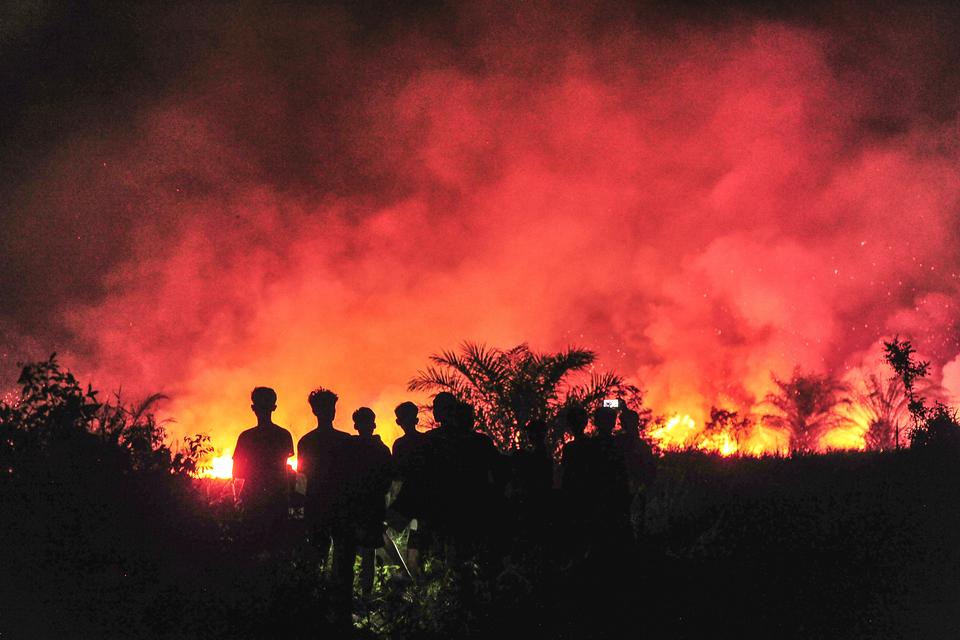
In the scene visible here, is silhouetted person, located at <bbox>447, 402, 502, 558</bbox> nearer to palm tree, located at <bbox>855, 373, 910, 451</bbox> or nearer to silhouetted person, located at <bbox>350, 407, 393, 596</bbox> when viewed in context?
silhouetted person, located at <bbox>350, 407, 393, 596</bbox>

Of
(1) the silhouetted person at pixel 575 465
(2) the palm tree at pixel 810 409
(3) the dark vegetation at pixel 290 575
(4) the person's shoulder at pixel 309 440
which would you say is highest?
(2) the palm tree at pixel 810 409

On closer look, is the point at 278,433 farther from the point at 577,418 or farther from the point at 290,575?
the point at 577,418

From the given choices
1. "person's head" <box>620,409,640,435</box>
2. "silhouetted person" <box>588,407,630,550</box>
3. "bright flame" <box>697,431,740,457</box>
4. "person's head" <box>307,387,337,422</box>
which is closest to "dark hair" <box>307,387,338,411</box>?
"person's head" <box>307,387,337,422</box>

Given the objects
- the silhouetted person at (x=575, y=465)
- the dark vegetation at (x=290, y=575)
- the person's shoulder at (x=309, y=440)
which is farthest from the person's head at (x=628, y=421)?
the person's shoulder at (x=309, y=440)

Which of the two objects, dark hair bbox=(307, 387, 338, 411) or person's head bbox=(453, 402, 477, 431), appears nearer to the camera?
person's head bbox=(453, 402, 477, 431)

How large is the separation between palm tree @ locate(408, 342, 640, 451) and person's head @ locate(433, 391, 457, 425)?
17.1 ft

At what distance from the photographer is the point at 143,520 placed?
5516 mm

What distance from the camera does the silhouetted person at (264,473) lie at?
6199mm

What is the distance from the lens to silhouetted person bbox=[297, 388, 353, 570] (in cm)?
608

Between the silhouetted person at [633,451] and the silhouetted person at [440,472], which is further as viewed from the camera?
the silhouetted person at [633,451]

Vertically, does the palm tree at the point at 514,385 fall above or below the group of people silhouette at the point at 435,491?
above

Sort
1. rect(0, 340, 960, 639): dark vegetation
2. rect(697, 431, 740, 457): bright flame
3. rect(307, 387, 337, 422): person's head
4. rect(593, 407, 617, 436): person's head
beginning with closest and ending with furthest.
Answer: rect(0, 340, 960, 639): dark vegetation, rect(307, 387, 337, 422): person's head, rect(593, 407, 617, 436): person's head, rect(697, 431, 740, 457): bright flame

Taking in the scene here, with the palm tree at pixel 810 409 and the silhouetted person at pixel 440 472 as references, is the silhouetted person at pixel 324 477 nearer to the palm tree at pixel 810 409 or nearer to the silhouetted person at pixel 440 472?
the silhouetted person at pixel 440 472

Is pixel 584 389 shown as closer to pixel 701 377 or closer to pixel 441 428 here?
pixel 441 428
